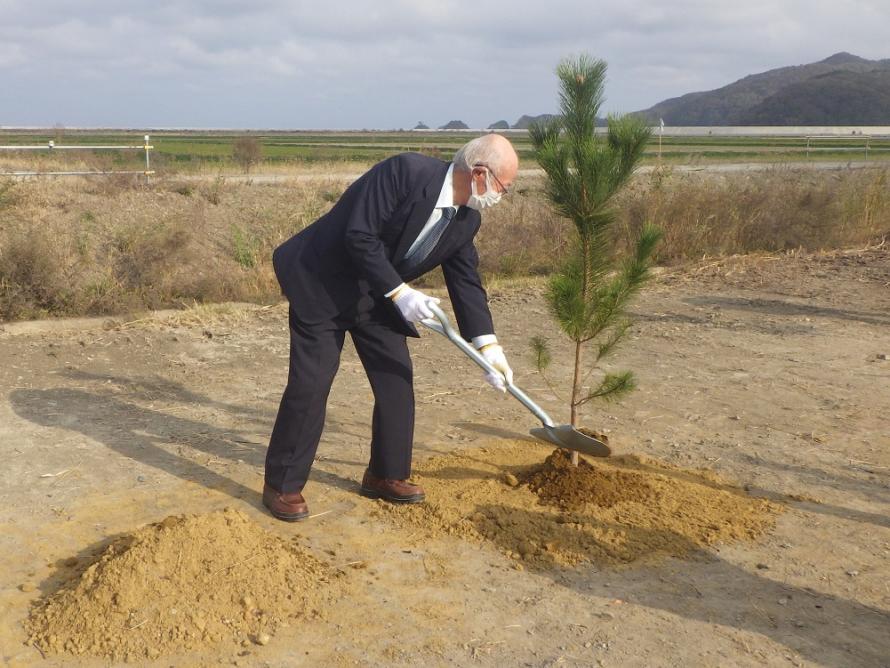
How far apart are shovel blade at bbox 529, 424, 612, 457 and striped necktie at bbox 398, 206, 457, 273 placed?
3.30 ft

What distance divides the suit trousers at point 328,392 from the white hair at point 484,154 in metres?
0.80

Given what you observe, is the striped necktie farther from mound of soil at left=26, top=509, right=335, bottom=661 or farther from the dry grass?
the dry grass

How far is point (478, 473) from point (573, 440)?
74 cm

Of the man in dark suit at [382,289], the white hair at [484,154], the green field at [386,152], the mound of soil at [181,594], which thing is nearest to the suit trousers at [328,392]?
the man in dark suit at [382,289]

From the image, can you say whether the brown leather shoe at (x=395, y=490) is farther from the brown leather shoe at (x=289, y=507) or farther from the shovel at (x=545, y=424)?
the shovel at (x=545, y=424)

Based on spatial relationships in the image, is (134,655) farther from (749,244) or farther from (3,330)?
(749,244)

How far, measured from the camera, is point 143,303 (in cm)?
866

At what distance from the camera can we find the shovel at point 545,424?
4.06 meters

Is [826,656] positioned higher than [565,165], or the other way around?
[565,165]

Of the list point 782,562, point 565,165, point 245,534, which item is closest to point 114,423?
point 245,534

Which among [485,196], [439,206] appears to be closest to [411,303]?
[439,206]

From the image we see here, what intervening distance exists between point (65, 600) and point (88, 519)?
88cm

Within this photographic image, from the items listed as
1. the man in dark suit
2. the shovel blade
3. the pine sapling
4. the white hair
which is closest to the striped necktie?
the man in dark suit

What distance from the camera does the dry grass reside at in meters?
8.49
